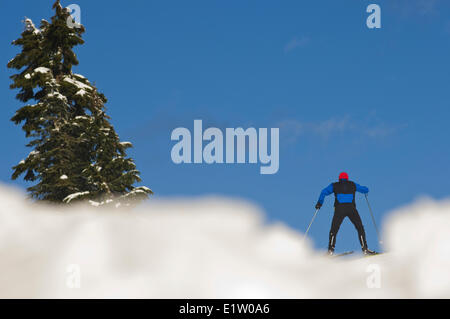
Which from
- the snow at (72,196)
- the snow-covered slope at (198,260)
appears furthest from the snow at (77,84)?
the snow-covered slope at (198,260)

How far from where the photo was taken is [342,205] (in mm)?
14836

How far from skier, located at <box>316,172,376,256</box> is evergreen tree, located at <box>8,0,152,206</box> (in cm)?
1088

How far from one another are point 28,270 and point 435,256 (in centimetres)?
872

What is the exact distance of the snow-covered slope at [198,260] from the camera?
9.81 meters

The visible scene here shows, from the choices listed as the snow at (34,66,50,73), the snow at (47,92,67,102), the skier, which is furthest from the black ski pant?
the snow at (34,66,50,73)

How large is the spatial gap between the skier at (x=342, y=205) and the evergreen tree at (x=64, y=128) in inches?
428

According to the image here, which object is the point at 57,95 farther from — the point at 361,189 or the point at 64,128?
the point at 361,189

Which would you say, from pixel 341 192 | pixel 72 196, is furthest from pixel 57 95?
pixel 341 192

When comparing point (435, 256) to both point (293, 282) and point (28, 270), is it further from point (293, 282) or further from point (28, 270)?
point (28, 270)

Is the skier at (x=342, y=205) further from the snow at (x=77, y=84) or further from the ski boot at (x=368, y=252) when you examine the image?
the snow at (x=77, y=84)
